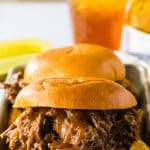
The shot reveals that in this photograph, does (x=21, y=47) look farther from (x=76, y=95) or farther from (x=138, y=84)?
(x=76, y=95)

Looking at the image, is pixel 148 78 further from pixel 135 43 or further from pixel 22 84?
pixel 22 84

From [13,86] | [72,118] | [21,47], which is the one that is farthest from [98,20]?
[72,118]

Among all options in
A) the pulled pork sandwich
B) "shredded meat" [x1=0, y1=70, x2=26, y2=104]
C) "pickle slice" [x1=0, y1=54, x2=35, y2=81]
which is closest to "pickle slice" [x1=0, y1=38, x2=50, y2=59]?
"pickle slice" [x1=0, y1=54, x2=35, y2=81]

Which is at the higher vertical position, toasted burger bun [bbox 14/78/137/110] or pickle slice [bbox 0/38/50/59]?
toasted burger bun [bbox 14/78/137/110]

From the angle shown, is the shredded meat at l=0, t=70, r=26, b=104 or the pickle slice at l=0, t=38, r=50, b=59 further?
the pickle slice at l=0, t=38, r=50, b=59

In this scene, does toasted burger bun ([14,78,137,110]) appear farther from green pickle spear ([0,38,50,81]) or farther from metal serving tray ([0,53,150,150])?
green pickle spear ([0,38,50,81])

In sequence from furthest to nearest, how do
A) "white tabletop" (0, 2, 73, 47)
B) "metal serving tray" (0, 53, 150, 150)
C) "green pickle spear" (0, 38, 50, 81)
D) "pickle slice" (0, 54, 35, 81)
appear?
"white tabletop" (0, 2, 73, 47), "green pickle spear" (0, 38, 50, 81), "pickle slice" (0, 54, 35, 81), "metal serving tray" (0, 53, 150, 150)

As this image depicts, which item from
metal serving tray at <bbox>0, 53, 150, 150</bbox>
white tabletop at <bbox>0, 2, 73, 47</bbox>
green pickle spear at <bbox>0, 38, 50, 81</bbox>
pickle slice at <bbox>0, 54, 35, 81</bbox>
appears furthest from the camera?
white tabletop at <bbox>0, 2, 73, 47</bbox>
